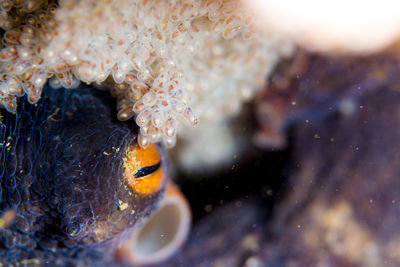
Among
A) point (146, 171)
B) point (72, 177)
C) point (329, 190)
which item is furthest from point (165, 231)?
point (329, 190)

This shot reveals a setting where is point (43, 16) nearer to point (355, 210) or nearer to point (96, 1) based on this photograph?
point (96, 1)

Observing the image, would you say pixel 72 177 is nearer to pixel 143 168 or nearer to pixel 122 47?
pixel 143 168

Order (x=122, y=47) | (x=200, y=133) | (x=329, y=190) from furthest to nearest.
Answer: (x=200, y=133) < (x=329, y=190) < (x=122, y=47)

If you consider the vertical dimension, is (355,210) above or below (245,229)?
above

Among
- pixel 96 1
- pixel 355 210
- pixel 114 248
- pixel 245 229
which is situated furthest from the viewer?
pixel 245 229

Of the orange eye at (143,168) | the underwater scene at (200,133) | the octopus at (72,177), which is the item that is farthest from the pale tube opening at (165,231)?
the orange eye at (143,168)

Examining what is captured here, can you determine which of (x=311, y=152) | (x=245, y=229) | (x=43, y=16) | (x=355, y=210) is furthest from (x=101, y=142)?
(x=355, y=210)
